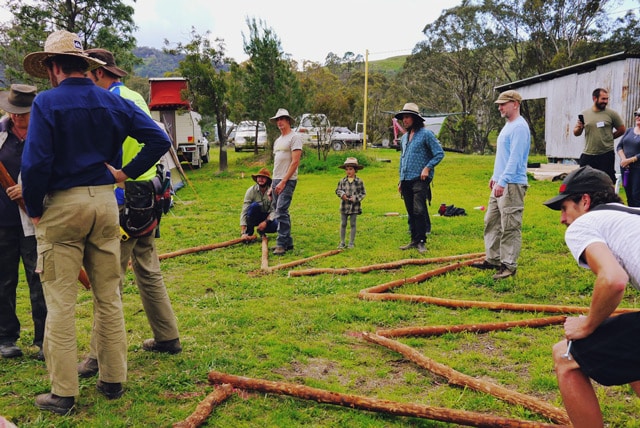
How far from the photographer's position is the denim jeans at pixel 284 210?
862 cm

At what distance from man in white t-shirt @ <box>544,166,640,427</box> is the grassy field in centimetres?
78

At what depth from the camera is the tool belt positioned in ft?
14.0

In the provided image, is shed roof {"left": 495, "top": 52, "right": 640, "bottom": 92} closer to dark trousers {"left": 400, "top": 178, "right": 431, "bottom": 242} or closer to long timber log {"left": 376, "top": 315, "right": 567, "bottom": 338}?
dark trousers {"left": 400, "top": 178, "right": 431, "bottom": 242}

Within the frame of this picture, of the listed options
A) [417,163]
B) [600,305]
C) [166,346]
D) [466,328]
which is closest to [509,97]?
[417,163]

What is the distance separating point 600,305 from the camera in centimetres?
263

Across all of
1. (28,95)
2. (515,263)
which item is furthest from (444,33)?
(28,95)

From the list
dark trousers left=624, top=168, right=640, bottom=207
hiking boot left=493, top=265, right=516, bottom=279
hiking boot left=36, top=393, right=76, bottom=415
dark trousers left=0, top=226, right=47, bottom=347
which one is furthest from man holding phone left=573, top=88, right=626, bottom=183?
hiking boot left=36, top=393, right=76, bottom=415

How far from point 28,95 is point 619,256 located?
4616mm

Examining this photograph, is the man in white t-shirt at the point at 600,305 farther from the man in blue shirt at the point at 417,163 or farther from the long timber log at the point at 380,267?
the man in blue shirt at the point at 417,163

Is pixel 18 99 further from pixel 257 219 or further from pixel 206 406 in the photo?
pixel 257 219

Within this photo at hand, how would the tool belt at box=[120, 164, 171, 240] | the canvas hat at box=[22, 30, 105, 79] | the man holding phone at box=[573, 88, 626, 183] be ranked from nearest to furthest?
the canvas hat at box=[22, 30, 105, 79], the tool belt at box=[120, 164, 171, 240], the man holding phone at box=[573, 88, 626, 183]

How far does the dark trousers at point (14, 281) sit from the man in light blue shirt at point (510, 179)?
16.9 feet

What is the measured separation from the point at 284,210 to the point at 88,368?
482 cm

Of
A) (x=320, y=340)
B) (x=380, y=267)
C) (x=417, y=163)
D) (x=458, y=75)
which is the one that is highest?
(x=458, y=75)
